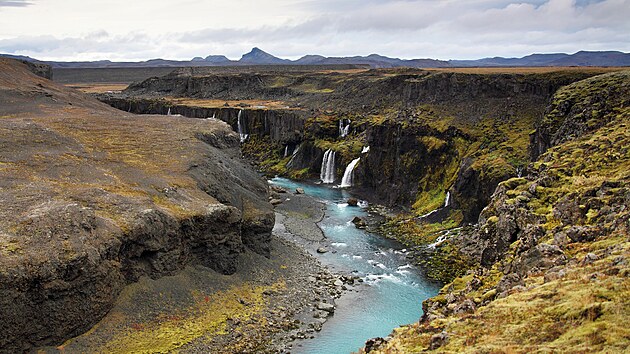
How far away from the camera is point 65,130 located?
63.7 m

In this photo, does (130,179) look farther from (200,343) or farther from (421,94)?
(421,94)

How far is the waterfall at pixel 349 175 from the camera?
9575 centimetres

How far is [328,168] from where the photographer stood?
10138 centimetres

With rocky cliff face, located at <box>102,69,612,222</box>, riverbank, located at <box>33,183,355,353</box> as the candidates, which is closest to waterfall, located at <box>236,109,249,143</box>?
rocky cliff face, located at <box>102,69,612,222</box>

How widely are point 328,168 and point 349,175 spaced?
20.5 ft

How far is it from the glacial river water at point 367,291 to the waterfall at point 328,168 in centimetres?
2468

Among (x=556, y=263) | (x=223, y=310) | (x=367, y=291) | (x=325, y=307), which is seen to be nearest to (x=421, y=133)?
(x=367, y=291)

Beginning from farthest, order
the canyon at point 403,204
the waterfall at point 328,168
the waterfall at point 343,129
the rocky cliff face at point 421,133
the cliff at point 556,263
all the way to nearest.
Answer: the waterfall at point 343,129
the waterfall at point 328,168
the rocky cliff face at point 421,133
the canyon at point 403,204
the cliff at point 556,263

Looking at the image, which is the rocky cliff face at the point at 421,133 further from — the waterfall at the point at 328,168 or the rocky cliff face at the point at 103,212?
the rocky cliff face at the point at 103,212

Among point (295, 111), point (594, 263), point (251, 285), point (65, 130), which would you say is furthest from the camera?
point (295, 111)

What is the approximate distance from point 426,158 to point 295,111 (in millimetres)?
49981

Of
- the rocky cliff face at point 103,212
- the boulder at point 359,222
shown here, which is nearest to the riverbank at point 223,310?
the rocky cliff face at point 103,212

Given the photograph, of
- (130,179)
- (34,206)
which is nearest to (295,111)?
(130,179)

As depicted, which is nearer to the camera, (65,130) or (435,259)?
(435,259)
